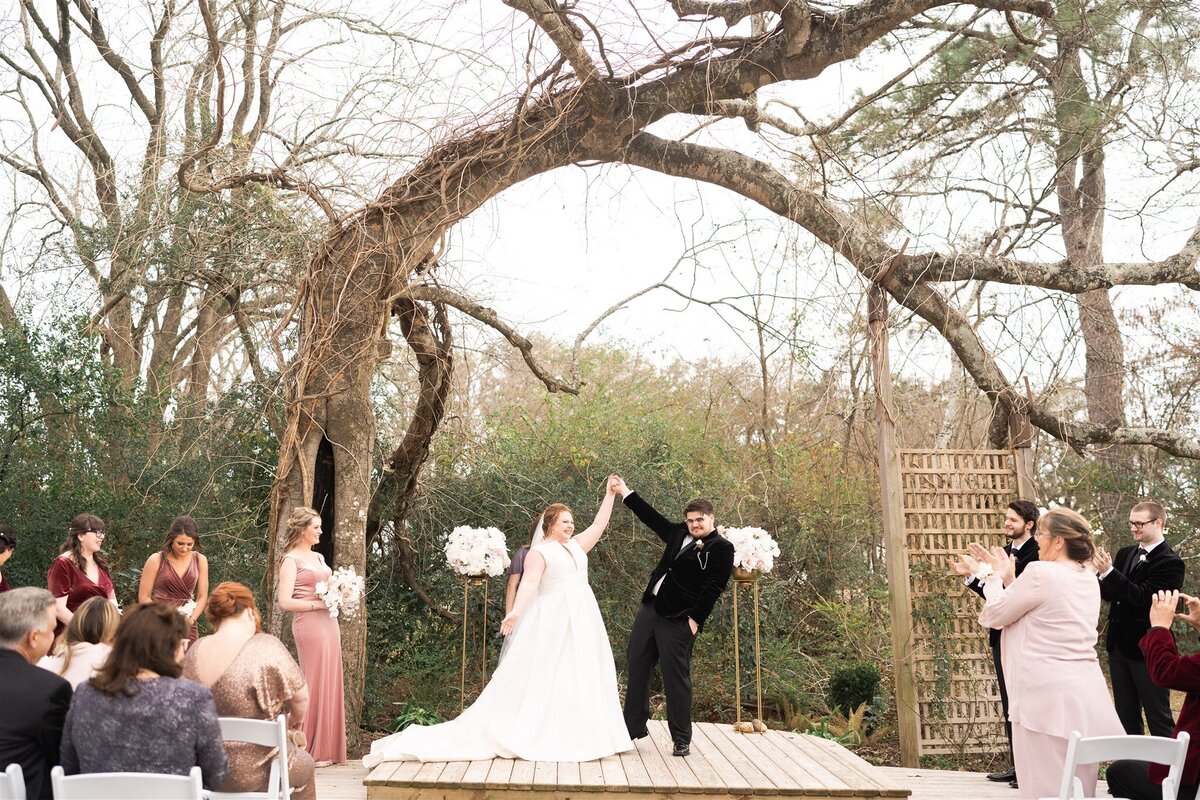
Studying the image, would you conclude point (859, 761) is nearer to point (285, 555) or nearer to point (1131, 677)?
point (1131, 677)

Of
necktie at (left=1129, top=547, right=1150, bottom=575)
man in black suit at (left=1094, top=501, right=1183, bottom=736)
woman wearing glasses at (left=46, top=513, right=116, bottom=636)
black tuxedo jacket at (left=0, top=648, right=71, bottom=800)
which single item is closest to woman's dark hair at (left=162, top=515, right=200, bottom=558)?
woman wearing glasses at (left=46, top=513, right=116, bottom=636)

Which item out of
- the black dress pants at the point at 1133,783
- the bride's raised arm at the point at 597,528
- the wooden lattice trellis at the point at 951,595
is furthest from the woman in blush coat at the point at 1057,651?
the wooden lattice trellis at the point at 951,595

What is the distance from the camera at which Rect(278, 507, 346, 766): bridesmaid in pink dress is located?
6.07m

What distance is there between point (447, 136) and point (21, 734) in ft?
14.8

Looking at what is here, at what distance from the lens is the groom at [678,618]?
19.5 feet

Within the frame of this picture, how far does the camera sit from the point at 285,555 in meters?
6.10

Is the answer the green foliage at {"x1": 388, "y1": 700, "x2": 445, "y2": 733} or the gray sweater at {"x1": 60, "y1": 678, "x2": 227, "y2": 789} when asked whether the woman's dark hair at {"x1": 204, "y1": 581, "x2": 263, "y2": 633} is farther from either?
the green foliage at {"x1": 388, "y1": 700, "x2": 445, "y2": 733}

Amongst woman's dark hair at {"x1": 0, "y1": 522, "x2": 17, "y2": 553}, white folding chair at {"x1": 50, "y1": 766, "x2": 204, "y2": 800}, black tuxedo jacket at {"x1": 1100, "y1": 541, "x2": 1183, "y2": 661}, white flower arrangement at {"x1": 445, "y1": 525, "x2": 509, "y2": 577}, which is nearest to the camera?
white folding chair at {"x1": 50, "y1": 766, "x2": 204, "y2": 800}

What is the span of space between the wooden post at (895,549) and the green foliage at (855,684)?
1113 mm

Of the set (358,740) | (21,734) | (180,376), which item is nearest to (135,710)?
(21,734)

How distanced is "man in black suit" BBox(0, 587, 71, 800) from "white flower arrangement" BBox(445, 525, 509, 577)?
11.0ft

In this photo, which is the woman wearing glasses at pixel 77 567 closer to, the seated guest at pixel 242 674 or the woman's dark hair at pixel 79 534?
the woman's dark hair at pixel 79 534

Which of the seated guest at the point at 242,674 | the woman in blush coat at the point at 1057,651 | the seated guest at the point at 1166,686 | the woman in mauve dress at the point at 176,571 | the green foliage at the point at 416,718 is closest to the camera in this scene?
the seated guest at the point at 1166,686

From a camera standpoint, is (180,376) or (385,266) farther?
(180,376)
